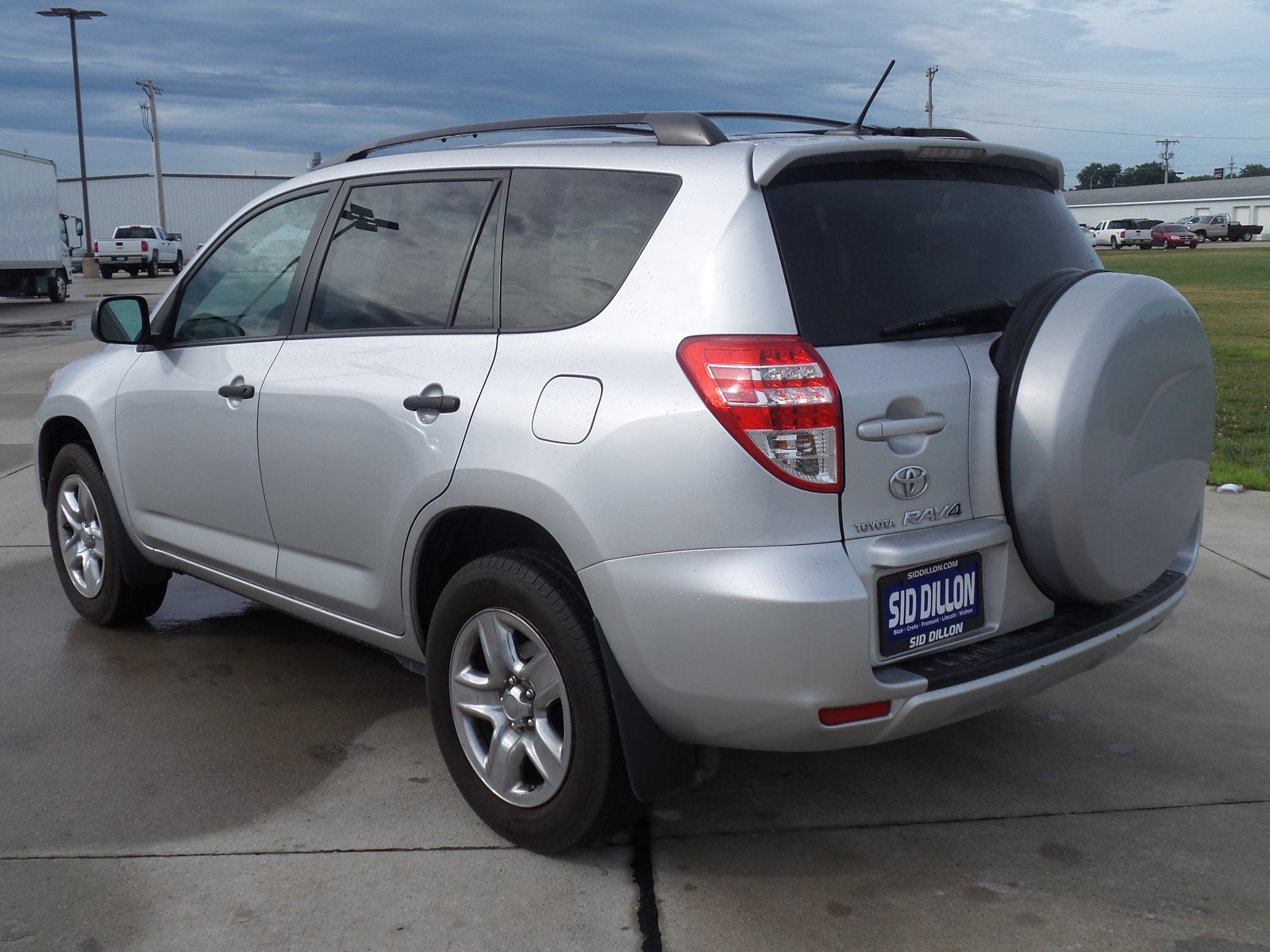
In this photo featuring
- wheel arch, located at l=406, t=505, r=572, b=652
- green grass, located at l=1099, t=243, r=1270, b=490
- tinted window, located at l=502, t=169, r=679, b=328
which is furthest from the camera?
green grass, located at l=1099, t=243, r=1270, b=490

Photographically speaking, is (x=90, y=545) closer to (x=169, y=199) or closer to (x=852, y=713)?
(x=852, y=713)

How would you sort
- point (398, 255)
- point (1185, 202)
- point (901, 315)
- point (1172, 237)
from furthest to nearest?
point (1185, 202) → point (1172, 237) → point (398, 255) → point (901, 315)

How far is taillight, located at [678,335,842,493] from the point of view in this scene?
105 inches

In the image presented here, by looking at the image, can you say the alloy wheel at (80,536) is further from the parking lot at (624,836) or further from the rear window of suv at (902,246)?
the rear window of suv at (902,246)

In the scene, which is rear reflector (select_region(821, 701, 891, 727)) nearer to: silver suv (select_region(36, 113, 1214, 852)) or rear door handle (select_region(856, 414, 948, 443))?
silver suv (select_region(36, 113, 1214, 852))

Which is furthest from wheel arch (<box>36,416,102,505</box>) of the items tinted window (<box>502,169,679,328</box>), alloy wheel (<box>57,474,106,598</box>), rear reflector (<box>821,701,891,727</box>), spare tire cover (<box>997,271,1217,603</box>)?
spare tire cover (<box>997,271,1217,603</box>)

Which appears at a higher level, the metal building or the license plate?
the metal building

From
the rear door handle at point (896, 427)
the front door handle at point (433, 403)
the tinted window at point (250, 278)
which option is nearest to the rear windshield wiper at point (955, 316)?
the rear door handle at point (896, 427)

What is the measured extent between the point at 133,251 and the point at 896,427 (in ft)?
154

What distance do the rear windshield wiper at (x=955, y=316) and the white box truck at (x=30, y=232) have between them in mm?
27632

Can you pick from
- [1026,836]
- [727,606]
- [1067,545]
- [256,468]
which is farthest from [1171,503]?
[256,468]

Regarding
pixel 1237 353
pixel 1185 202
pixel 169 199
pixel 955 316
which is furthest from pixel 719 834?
pixel 1185 202

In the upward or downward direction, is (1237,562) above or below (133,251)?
below

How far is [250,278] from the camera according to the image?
426 centimetres
